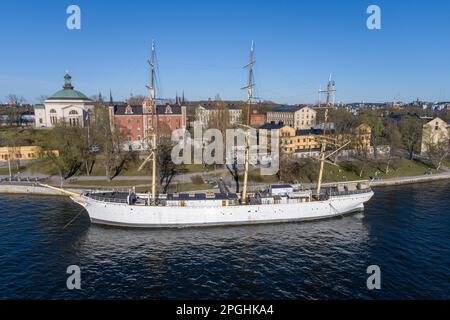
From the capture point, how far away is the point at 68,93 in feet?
348

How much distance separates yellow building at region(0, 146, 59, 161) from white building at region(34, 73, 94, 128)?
24231 millimetres

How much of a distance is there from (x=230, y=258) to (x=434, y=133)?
81260 millimetres

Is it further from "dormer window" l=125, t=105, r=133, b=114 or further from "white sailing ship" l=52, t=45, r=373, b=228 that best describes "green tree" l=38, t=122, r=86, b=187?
"white sailing ship" l=52, t=45, r=373, b=228

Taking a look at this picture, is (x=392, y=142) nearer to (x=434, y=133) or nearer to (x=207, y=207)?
(x=434, y=133)

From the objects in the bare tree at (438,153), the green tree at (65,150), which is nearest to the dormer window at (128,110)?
the green tree at (65,150)

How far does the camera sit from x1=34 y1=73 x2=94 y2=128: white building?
3999 inches

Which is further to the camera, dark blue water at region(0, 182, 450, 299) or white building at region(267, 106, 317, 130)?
white building at region(267, 106, 317, 130)

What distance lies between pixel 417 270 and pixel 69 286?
104 ft

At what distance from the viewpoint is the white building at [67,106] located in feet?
333

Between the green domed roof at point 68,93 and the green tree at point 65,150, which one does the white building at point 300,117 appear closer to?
the green domed roof at point 68,93

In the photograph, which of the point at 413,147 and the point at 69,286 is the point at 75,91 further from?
the point at 413,147

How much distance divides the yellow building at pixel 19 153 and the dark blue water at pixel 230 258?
96.6ft

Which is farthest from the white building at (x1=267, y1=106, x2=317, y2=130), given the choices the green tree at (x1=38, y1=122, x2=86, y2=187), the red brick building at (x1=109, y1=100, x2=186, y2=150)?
the green tree at (x1=38, y1=122, x2=86, y2=187)

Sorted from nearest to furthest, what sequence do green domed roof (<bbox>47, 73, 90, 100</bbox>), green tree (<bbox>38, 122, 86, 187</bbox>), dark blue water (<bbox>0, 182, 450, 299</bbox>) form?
dark blue water (<bbox>0, 182, 450, 299</bbox>) < green tree (<bbox>38, 122, 86, 187</bbox>) < green domed roof (<bbox>47, 73, 90, 100</bbox>)
